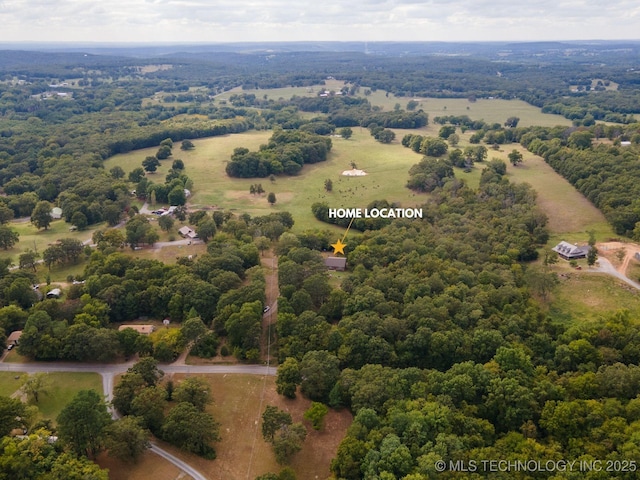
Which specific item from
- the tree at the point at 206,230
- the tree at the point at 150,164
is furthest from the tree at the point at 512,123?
the tree at the point at 206,230

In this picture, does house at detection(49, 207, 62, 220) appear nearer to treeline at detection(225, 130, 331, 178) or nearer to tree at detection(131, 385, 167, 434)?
treeline at detection(225, 130, 331, 178)

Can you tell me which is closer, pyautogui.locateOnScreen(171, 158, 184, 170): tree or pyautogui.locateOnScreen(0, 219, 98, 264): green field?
pyautogui.locateOnScreen(0, 219, 98, 264): green field

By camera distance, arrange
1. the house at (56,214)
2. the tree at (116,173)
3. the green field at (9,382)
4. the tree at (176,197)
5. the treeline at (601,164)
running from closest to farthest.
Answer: the green field at (9,382), the treeline at (601,164), the house at (56,214), the tree at (176,197), the tree at (116,173)

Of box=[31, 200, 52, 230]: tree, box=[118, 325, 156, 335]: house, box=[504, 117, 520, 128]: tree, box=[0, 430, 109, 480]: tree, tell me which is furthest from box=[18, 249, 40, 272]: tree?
box=[504, 117, 520, 128]: tree

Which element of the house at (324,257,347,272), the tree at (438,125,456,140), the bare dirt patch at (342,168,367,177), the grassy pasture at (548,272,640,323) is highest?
the tree at (438,125,456,140)

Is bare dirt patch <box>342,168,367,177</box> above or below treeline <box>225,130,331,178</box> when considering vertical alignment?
below

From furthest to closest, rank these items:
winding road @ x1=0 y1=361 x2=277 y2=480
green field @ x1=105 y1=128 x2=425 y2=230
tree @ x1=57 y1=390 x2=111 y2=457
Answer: green field @ x1=105 y1=128 x2=425 y2=230 → winding road @ x1=0 y1=361 x2=277 y2=480 → tree @ x1=57 y1=390 x2=111 y2=457

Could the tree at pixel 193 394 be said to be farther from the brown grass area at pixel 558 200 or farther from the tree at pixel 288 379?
the brown grass area at pixel 558 200
